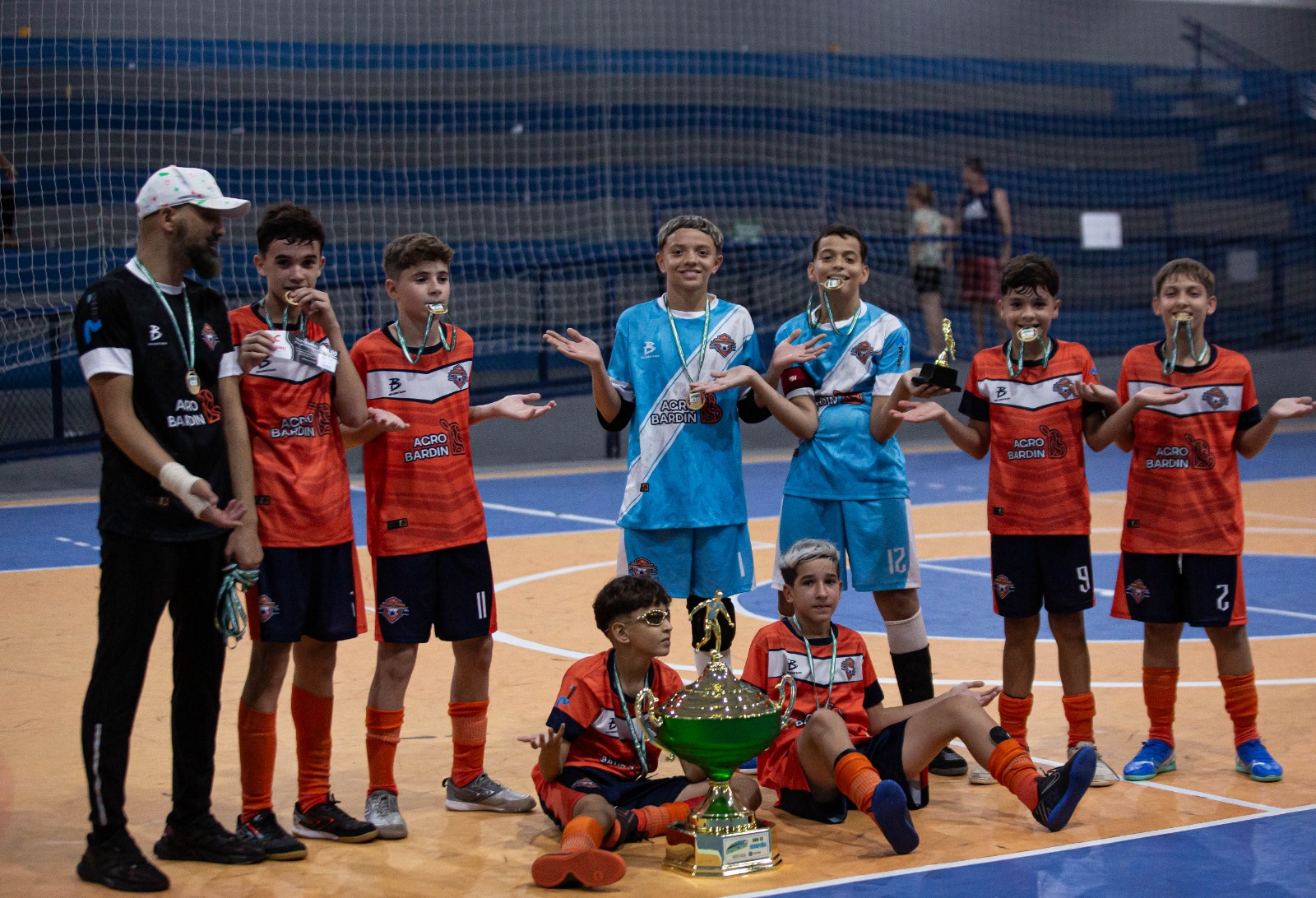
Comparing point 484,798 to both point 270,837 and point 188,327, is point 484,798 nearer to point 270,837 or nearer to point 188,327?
point 270,837

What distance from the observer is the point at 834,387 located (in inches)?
207

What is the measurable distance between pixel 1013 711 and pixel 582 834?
1.81 m

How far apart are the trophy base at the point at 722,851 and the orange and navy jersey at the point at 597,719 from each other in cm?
43

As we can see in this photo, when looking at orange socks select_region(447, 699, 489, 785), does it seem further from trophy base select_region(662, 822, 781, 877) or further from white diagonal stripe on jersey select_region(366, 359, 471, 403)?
white diagonal stripe on jersey select_region(366, 359, 471, 403)

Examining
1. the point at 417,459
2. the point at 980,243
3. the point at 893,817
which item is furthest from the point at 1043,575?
the point at 980,243

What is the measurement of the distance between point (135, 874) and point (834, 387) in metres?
2.84

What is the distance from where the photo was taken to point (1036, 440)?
5.16m

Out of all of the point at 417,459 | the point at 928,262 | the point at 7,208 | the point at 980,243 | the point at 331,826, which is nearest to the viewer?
the point at 331,826

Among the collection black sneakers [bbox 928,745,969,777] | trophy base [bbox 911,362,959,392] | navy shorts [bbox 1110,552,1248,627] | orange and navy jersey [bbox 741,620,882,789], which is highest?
trophy base [bbox 911,362,959,392]

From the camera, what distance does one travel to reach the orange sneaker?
3.93m

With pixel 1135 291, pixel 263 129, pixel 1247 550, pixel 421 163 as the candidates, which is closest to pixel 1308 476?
pixel 1247 550

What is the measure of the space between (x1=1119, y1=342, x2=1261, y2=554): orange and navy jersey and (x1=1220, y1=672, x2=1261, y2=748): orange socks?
1.56 ft

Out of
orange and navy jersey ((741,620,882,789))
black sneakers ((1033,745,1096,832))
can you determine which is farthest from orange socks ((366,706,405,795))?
black sneakers ((1033,745,1096,832))

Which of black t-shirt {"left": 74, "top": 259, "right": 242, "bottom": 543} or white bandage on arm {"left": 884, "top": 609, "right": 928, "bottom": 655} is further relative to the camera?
white bandage on arm {"left": 884, "top": 609, "right": 928, "bottom": 655}
